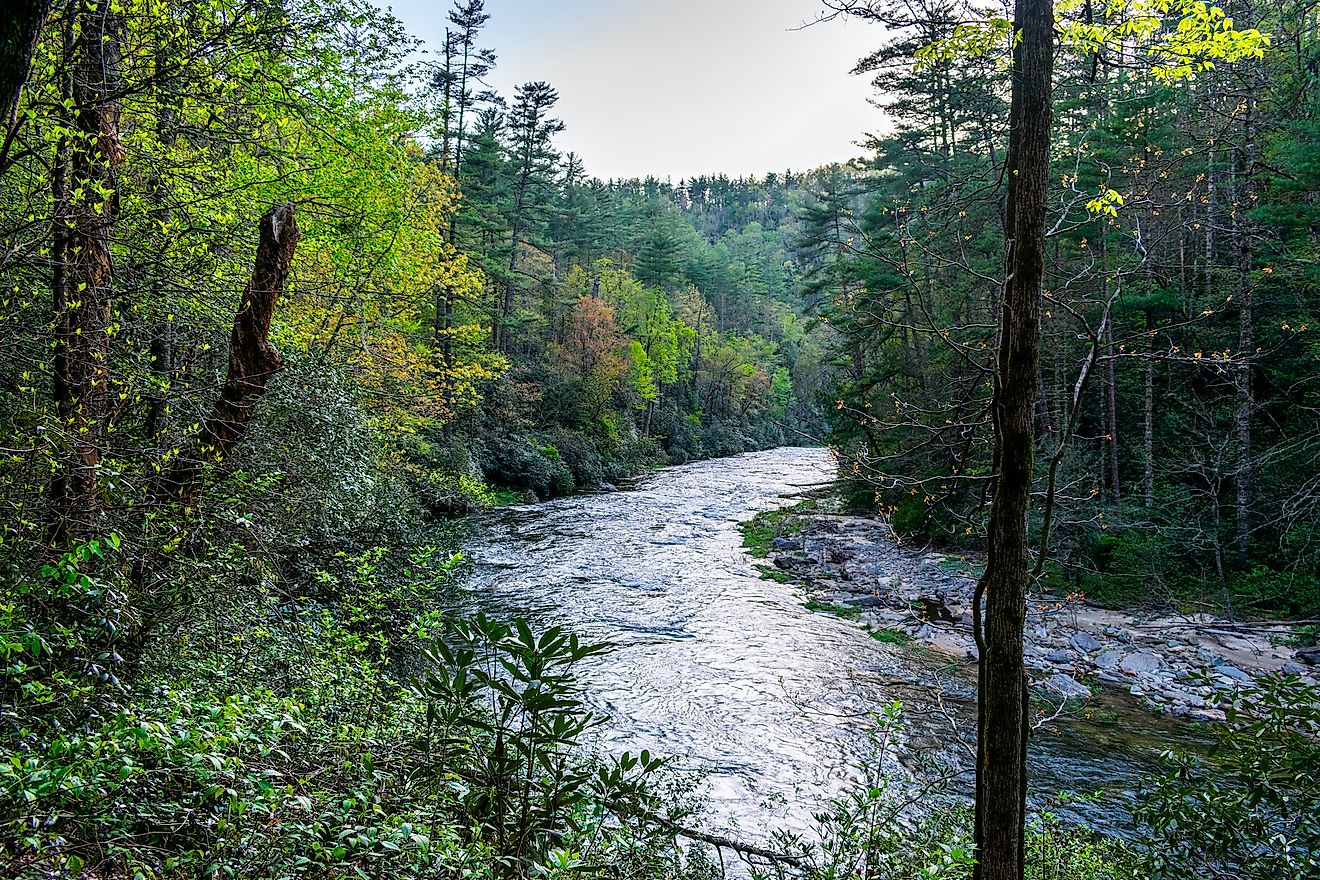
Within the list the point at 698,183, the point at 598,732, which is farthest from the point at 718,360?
the point at 698,183

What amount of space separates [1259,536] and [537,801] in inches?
576

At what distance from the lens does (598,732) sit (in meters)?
7.35

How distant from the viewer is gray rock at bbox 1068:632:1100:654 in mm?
10383

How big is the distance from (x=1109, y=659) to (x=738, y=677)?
19.4 feet

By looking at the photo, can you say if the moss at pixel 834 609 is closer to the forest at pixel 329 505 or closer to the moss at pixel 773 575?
the moss at pixel 773 575

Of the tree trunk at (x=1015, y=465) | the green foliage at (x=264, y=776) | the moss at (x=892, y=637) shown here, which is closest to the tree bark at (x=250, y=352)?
the green foliage at (x=264, y=776)

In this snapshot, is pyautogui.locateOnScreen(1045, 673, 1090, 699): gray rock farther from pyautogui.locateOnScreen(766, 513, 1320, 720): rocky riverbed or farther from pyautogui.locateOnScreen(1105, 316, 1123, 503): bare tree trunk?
pyautogui.locateOnScreen(1105, 316, 1123, 503): bare tree trunk

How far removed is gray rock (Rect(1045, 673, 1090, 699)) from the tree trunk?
738 cm

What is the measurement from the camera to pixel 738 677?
375 inches

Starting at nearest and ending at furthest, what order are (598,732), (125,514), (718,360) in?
(125,514) → (598,732) → (718,360)

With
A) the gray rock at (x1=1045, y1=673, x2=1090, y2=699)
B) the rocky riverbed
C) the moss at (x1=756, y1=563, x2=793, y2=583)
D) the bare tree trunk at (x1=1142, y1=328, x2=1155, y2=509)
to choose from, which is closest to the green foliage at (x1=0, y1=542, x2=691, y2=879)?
the rocky riverbed

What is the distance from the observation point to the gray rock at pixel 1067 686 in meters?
8.92

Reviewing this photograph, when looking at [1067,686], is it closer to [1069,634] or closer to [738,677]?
[1069,634]

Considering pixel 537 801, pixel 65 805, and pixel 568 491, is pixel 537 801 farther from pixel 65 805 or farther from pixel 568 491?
pixel 568 491
